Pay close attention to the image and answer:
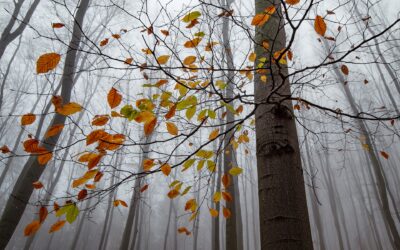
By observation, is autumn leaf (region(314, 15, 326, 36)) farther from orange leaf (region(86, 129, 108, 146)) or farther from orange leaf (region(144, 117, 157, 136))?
orange leaf (region(86, 129, 108, 146))

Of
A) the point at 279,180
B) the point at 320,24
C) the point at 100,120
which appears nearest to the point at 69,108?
the point at 100,120

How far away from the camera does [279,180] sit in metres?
1.03

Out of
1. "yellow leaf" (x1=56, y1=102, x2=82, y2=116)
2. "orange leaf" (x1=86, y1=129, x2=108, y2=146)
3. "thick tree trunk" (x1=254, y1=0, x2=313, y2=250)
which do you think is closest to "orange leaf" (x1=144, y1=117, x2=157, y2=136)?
"orange leaf" (x1=86, y1=129, x2=108, y2=146)

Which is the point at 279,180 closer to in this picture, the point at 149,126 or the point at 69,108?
the point at 149,126

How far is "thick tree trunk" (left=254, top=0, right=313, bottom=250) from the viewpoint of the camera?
3.04 ft

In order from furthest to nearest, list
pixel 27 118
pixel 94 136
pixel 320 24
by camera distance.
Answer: pixel 27 118 < pixel 94 136 < pixel 320 24

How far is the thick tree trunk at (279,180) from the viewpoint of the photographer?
0.93m

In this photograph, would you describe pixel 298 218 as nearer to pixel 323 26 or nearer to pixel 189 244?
pixel 323 26

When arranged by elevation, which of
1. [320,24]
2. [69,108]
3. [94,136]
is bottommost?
[94,136]

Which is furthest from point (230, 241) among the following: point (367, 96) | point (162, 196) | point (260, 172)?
point (162, 196)

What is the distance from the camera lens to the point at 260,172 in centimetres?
112

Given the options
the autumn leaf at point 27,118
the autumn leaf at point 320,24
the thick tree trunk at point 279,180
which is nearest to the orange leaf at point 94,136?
the autumn leaf at point 27,118

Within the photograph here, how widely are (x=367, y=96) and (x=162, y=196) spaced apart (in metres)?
28.0

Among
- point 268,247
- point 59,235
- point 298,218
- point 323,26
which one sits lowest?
point 268,247
